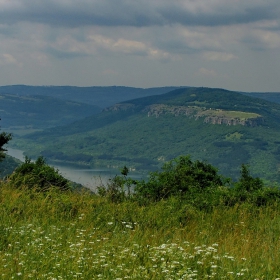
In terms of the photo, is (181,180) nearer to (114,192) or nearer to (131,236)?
(114,192)

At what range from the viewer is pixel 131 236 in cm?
689

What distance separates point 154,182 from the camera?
48.8 feet

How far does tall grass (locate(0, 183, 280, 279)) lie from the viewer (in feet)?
17.2

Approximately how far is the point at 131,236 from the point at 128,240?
27 centimetres

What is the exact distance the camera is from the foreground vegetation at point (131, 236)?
5.26 metres

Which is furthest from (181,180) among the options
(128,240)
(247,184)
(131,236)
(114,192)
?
(128,240)

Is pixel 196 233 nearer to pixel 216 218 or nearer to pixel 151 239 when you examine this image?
pixel 151 239

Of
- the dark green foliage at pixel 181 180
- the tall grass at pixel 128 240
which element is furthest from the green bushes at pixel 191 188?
the tall grass at pixel 128 240

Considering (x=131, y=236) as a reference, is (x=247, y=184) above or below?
below

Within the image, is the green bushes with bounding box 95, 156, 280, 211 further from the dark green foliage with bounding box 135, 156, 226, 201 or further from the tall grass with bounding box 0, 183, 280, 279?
the tall grass with bounding box 0, 183, 280, 279

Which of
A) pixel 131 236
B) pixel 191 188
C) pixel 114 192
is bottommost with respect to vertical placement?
pixel 191 188

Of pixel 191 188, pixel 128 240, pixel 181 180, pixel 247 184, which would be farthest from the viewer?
pixel 181 180

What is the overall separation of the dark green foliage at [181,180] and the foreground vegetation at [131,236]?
1.99 metres

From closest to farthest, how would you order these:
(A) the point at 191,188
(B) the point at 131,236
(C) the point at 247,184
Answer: (B) the point at 131,236 → (A) the point at 191,188 → (C) the point at 247,184
